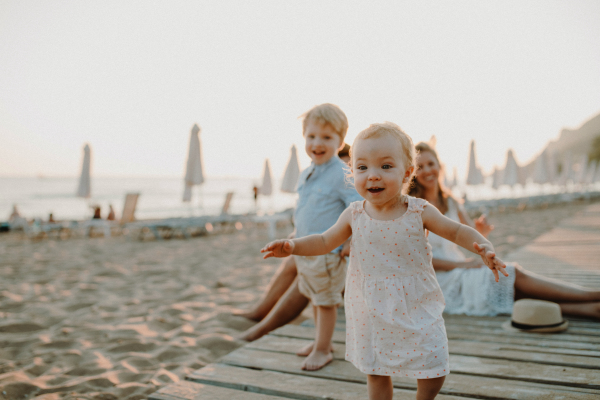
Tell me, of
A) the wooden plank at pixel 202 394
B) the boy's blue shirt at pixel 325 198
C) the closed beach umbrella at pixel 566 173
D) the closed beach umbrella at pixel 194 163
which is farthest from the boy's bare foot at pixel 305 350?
the closed beach umbrella at pixel 566 173

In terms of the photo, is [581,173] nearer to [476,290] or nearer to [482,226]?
[482,226]

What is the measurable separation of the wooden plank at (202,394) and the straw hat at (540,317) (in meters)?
1.67

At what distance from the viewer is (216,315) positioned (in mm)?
3486

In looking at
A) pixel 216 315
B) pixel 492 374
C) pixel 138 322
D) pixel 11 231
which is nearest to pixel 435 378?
pixel 492 374

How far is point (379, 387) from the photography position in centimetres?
143

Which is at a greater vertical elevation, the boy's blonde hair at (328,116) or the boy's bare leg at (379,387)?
the boy's blonde hair at (328,116)

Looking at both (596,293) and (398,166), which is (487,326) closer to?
(596,293)

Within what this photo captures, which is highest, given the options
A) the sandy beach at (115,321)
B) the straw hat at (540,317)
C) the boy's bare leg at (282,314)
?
the straw hat at (540,317)

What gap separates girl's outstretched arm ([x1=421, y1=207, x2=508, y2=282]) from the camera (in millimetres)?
1170

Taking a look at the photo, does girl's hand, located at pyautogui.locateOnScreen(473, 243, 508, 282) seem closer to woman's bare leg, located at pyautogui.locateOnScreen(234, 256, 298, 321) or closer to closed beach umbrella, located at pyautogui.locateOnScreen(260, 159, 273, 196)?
woman's bare leg, located at pyautogui.locateOnScreen(234, 256, 298, 321)

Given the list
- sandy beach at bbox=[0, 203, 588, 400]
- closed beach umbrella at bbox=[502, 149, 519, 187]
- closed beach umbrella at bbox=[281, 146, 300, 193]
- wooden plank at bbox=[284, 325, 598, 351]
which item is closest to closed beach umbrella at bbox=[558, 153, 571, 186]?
closed beach umbrella at bbox=[502, 149, 519, 187]

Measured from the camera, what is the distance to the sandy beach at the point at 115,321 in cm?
223

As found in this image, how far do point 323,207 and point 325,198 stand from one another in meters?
0.05

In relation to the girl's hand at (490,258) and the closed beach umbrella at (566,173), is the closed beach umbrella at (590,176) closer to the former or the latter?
the closed beach umbrella at (566,173)
